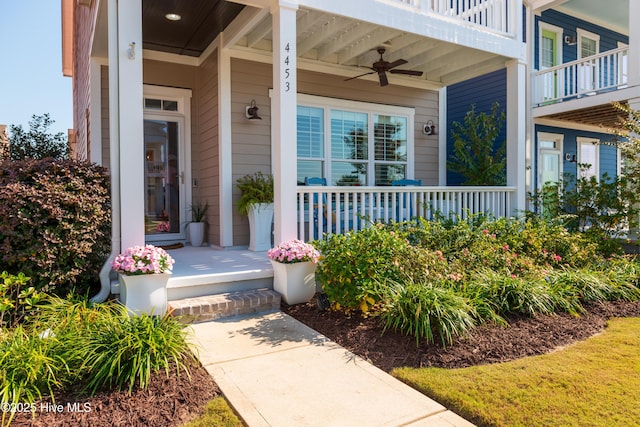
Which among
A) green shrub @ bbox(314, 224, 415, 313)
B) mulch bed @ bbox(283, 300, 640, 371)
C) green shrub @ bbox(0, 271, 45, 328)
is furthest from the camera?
green shrub @ bbox(314, 224, 415, 313)

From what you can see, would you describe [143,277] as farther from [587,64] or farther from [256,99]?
[587,64]

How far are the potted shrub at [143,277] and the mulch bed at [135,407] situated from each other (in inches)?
45.5

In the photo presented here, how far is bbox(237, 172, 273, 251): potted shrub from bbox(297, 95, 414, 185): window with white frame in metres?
0.98

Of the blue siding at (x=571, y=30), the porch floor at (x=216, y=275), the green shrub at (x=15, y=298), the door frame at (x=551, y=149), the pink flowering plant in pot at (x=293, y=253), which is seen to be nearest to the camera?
the green shrub at (x=15, y=298)

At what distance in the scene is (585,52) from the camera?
10.8 meters

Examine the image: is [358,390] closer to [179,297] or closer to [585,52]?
[179,297]

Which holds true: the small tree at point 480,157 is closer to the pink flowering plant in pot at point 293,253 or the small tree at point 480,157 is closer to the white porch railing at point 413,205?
the white porch railing at point 413,205

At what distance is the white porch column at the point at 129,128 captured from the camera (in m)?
3.78

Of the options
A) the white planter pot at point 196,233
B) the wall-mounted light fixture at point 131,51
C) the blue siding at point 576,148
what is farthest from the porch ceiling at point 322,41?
the blue siding at point 576,148

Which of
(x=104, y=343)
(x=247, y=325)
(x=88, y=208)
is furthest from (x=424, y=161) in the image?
(x=104, y=343)

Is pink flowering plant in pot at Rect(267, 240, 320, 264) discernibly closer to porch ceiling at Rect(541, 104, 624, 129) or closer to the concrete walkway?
the concrete walkway

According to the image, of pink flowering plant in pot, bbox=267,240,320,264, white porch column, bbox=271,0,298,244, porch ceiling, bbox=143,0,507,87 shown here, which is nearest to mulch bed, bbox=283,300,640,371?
pink flowering plant in pot, bbox=267,240,320,264

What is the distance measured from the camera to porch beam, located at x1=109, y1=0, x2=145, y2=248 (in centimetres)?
379

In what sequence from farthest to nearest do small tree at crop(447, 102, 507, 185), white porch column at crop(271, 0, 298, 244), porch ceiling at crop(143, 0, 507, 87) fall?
small tree at crop(447, 102, 507, 185) < porch ceiling at crop(143, 0, 507, 87) < white porch column at crop(271, 0, 298, 244)
